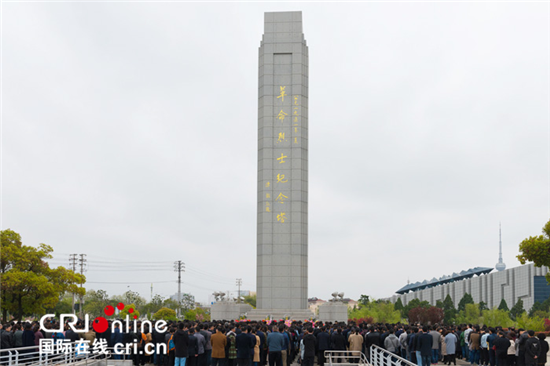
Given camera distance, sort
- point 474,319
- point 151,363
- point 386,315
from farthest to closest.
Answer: point 474,319, point 386,315, point 151,363

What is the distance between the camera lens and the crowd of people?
58.3 ft

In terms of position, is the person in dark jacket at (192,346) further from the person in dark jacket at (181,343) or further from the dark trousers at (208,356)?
the dark trousers at (208,356)

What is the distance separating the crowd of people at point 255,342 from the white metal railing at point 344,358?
215 mm

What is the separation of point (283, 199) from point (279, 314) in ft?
27.1

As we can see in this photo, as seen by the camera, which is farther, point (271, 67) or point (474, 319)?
point (474, 319)

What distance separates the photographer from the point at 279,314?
41.0 m

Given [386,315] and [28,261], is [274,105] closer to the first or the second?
[28,261]

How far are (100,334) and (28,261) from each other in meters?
23.7

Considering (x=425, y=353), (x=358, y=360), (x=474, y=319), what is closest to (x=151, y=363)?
(x=358, y=360)

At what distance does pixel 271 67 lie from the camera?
44.3 meters

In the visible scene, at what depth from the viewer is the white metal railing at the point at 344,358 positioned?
1962 cm

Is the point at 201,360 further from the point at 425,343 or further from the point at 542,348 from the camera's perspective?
the point at 542,348

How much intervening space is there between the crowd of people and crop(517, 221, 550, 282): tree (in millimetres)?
15866

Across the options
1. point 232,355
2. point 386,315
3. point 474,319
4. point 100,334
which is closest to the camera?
point 232,355
